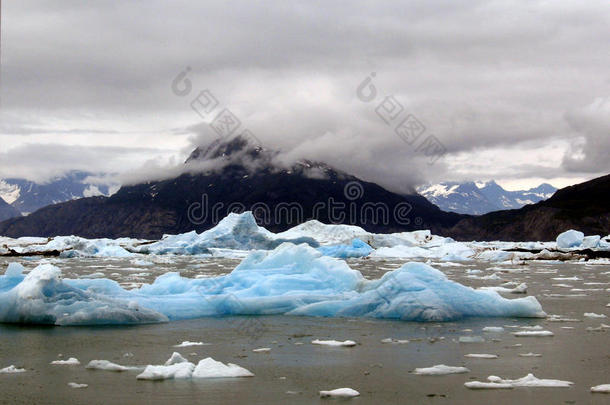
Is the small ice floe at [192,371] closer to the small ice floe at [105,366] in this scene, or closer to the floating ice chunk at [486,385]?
the small ice floe at [105,366]

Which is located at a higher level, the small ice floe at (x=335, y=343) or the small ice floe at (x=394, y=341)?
the small ice floe at (x=335, y=343)

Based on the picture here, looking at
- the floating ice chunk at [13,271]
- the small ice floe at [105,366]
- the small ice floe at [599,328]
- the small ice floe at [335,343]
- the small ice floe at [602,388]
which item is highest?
the floating ice chunk at [13,271]

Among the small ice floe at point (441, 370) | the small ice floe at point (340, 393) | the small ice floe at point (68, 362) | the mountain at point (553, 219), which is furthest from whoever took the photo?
the mountain at point (553, 219)

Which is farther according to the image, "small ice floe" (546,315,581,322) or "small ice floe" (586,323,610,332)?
"small ice floe" (546,315,581,322)

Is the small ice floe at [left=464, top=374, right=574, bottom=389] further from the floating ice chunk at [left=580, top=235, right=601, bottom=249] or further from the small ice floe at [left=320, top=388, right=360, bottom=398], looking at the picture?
the floating ice chunk at [left=580, top=235, right=601, bottom=249]

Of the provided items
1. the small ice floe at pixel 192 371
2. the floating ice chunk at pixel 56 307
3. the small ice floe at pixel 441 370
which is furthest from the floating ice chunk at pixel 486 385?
the floating ice chunk at pixel 56 307

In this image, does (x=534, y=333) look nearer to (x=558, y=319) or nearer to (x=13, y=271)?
(x=558, y=319)

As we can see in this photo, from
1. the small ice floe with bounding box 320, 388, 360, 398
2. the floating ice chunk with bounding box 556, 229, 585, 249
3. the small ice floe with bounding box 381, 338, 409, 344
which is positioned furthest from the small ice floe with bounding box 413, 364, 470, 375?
the floating ice chunk with bounding box 556, 229, 585, 249
